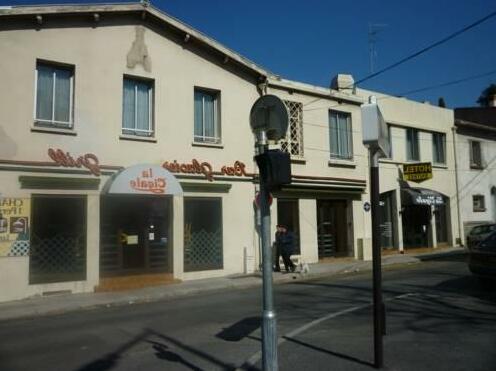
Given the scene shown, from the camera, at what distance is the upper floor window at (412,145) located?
2559 centimetres

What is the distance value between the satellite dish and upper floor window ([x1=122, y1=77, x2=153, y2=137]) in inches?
423

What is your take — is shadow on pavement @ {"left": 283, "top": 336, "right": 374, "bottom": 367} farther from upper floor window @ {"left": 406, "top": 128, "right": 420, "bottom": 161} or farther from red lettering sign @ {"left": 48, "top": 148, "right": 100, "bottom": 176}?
upper floor window @ {"left": 406, "top": 128, "right": 420, "bottom": 161}

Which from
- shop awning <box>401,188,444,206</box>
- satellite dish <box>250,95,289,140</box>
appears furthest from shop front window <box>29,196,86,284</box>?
shop awning <box>401,188,444,206</box>

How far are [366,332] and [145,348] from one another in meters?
3.42

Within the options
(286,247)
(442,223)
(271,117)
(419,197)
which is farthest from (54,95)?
(442,223)

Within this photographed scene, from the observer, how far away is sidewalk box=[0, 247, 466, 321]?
39.0 ft

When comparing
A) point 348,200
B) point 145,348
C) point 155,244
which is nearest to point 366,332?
point 145,348

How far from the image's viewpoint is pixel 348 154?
22.4m

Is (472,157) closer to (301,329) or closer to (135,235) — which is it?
(135,235)

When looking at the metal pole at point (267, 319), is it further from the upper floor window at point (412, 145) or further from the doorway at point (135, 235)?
the upper floor window at point (412, 145)

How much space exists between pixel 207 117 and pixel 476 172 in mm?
17770

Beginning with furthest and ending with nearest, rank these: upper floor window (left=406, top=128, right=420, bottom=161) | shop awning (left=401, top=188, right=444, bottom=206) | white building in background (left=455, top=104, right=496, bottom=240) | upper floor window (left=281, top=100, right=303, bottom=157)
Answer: white building in background (left=455, top=104, right=496, bottom=240) → upper floor window (left=406, top=128, right=420, bottom=161) → shop awning (left=401, top=188, right=444, bottom=206) → upper floor window (left=281, top=100, right=303, bottom=157)

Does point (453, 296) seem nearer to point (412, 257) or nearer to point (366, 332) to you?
point (366, 332)

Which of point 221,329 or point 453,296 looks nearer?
point 221,329
